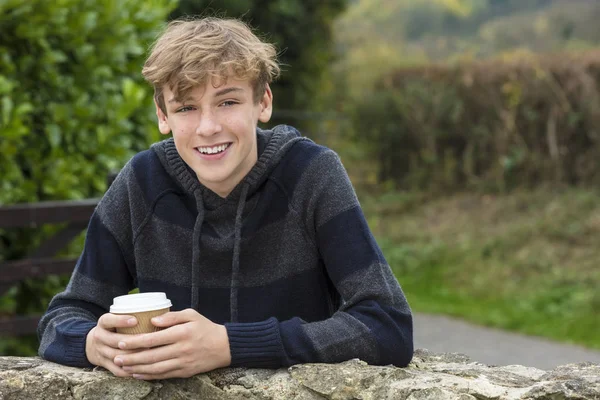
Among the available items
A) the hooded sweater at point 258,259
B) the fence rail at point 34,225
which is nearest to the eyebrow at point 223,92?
the hooded sweater at point 258,259

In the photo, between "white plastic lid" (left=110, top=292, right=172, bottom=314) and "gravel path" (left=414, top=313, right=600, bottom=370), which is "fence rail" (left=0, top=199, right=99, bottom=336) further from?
"gravel path" (left=414, top=313, right=600, bottom=370)

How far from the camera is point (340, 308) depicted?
2385 millimetres

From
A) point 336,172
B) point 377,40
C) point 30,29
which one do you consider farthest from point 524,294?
point 377,40

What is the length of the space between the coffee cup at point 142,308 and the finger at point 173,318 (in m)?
0.02

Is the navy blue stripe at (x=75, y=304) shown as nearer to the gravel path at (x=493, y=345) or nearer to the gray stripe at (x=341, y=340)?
the gray stripe at (x=341, y=340)

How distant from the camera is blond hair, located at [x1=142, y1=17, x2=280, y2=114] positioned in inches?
91.4

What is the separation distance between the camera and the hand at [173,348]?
6.89 feet

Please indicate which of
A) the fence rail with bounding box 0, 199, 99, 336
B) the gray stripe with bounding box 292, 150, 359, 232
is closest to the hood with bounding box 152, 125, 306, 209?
the gray stripe with bounding box 292, 150, 359, 232

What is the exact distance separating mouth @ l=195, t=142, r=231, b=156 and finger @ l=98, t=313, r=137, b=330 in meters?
0.53

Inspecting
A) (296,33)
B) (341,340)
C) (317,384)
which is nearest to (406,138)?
(296,33)

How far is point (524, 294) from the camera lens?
8.34m

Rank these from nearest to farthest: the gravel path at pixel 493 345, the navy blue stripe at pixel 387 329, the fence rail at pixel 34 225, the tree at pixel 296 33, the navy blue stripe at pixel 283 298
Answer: the navy blue stripe at pixel 387 329 < the navy blue stripe at pixel 283 298 < the fence rail at pixel 34 225 < the gravel path at pixel 493 345 < the tree at pixel 296 33

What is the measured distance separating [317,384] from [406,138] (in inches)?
436

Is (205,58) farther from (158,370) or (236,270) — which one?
(158,370)
